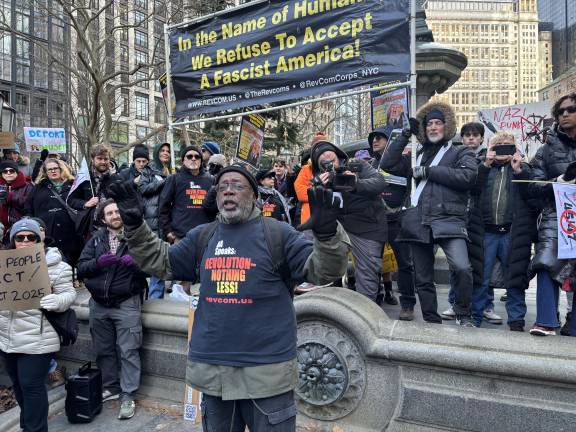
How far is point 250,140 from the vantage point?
658 cm

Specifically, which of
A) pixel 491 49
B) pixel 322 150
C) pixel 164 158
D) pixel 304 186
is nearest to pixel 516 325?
pixel 322 150

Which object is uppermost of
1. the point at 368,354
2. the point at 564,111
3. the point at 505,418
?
the point at 564,111

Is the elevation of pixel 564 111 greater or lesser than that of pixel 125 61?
lesser

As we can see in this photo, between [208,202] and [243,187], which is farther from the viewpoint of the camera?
[208,202]

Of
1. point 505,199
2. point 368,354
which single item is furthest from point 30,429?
point 505,199

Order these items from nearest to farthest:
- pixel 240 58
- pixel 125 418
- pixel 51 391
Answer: pixel 125 418 → pixel 51 391 → pixel 240 58

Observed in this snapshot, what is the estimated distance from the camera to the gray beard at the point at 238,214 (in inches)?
100

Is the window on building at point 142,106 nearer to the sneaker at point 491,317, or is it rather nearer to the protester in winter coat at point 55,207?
the protester in winter coat at point 55,207

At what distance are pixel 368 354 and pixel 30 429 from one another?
103 inches

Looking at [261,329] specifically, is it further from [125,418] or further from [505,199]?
[505,199]

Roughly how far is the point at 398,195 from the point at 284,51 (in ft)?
6.64

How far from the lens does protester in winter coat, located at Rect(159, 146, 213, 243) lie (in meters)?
5.47

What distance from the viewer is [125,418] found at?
4.36 meters

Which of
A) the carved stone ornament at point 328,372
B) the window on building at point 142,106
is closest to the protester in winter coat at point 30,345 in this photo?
the carved stone ornament at point 328,372
